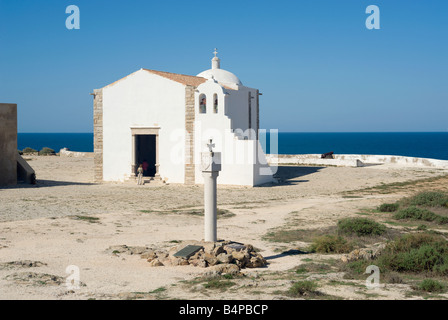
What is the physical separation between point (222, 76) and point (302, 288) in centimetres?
2469

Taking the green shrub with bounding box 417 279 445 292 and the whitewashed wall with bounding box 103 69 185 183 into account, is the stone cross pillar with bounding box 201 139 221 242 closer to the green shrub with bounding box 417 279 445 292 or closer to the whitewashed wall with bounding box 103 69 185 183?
the green shrub with bounding box 417 279 445 292

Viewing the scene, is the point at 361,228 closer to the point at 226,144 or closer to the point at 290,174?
the point at 226,144

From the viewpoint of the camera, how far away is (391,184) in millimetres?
26984

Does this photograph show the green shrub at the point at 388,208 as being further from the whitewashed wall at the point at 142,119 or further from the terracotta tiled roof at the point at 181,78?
the terracotta tiled roof at the point at 181,78

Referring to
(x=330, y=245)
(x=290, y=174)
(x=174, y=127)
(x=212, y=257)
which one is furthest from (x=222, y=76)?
(x=212, y=257)

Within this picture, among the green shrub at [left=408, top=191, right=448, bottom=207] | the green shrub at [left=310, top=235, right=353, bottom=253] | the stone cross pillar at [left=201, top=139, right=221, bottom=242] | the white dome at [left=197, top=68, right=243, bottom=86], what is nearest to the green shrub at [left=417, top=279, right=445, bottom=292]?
the green shrub at [left=310, top=235, right=353, bottom=253]

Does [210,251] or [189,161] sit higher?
[189,161]

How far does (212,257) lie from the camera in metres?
10.5

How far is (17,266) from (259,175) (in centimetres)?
1787

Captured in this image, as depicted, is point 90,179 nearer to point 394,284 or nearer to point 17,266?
point 17,266

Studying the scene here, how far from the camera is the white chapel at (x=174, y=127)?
26219mm

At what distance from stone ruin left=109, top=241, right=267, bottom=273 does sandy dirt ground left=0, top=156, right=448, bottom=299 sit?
227mm

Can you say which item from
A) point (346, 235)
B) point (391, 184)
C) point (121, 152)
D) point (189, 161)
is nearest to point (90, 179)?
point (121, 152)

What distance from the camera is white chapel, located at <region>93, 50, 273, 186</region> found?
26.2m
